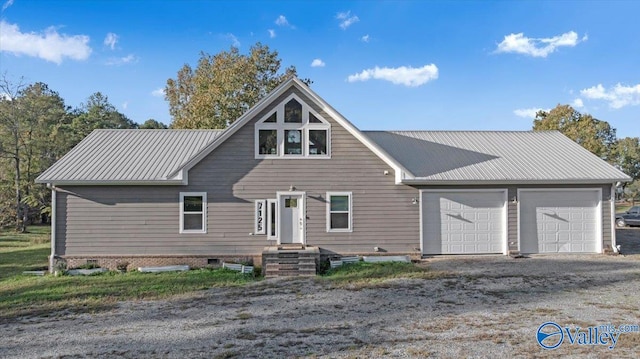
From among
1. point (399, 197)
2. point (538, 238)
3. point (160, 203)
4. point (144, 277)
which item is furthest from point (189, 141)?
point (538, 238)

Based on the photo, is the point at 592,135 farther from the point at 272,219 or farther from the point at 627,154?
the point at 272,219

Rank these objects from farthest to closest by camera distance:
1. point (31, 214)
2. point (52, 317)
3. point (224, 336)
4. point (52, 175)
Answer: point (31, 214) < point (52, 175) < point (52, 317) < point (224, 336)

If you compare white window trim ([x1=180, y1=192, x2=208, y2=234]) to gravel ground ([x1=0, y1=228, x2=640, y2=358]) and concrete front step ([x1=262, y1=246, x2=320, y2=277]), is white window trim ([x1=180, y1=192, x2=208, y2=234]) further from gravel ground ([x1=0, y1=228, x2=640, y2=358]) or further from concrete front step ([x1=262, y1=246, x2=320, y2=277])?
gravel ground ([x1=0, y1=228, x2=640, y2=358])

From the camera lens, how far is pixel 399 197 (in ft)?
42.7

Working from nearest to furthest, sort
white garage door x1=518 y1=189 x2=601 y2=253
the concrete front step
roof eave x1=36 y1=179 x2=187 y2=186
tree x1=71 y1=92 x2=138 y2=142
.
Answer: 1. the concrete front step
2. roof eave x1=36 y1=179 x2=187 y2=186
3. white garage door x1=518 y1=189 x2=601 y2=253
4. tree x1=71 y1=92 x2=138 y2=142

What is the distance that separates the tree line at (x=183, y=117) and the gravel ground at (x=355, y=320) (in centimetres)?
1891

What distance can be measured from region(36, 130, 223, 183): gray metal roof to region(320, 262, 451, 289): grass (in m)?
5.71

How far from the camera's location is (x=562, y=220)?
13.4m

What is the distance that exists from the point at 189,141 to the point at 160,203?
12.2 feet

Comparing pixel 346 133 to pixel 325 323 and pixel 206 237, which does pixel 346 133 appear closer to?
pixel 206 237

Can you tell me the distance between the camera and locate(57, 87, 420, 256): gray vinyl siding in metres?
12.5

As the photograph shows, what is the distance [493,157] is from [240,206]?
9.33 m

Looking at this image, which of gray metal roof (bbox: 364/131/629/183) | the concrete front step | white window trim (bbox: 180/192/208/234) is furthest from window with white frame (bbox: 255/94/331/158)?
the concrete front step

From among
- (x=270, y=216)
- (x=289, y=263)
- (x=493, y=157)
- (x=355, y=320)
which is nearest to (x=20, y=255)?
(x=270, y=216)
